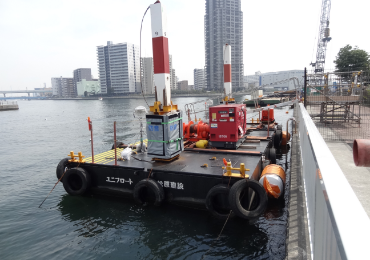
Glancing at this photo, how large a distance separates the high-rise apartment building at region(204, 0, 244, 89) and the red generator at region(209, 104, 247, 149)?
→ 142 metres

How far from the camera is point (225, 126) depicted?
12.6m

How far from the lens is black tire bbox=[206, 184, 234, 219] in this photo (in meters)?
8.85

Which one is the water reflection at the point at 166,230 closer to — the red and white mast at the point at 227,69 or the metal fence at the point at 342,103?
the metal fence at the point at 342,103

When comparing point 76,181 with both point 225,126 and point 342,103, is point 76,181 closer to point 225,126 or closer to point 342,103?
point 225,126

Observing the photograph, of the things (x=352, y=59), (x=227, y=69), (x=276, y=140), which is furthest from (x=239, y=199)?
(x=352, y=59)

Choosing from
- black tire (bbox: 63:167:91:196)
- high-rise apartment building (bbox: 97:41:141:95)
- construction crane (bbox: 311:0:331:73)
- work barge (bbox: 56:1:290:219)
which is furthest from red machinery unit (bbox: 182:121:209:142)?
high-rise apartment building (bbox: 97:41:141:95)

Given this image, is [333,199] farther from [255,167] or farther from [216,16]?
[216,16]

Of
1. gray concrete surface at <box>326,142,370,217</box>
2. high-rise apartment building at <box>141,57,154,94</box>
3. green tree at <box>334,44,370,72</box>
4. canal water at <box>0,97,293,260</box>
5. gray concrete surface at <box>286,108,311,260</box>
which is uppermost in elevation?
green tree at <box>334,44,370,72</box>

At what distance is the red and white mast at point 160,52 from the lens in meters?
10.2

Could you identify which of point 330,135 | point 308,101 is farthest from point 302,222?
point 308,101

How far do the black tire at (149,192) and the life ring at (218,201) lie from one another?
192 centimetres

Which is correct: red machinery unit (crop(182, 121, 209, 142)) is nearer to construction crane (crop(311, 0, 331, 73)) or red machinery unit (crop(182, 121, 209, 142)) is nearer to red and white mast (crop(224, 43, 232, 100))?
red and white mast (crop(224, 43, 232, 100))

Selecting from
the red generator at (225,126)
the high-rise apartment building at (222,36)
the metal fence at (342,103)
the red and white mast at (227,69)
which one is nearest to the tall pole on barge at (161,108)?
the red generator at (225,126)

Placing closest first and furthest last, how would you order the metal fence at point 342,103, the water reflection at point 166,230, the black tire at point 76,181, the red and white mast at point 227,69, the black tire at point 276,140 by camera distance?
the water reflection at point 166,230, the black tire at point 76,181, the metal fence at point 342,103, the black tire at point 276,140, the red and white mast at point 227,69
